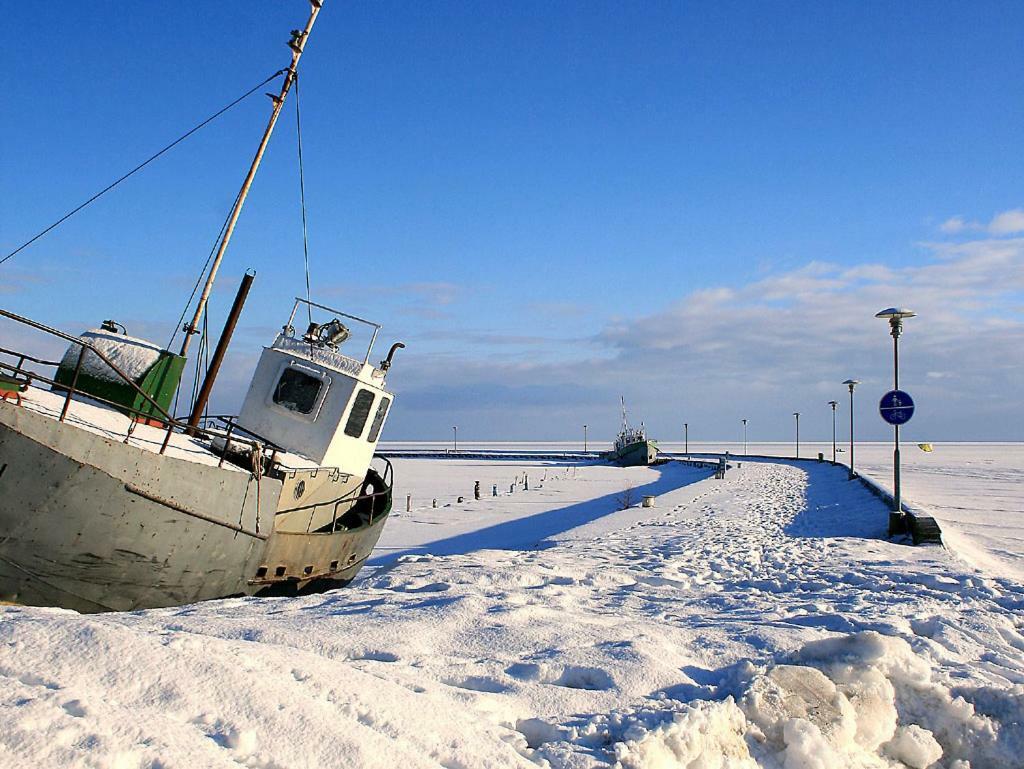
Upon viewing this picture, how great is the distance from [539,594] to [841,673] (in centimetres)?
376

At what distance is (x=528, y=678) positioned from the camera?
4793mm

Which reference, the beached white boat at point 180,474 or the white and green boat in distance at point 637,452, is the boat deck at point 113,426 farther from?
the white and green boat in distance at point 637,452

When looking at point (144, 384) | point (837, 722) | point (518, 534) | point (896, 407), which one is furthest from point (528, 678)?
point (518, 534)

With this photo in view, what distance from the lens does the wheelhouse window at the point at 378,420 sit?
11.5 m

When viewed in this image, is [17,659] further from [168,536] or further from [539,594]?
[539,594]

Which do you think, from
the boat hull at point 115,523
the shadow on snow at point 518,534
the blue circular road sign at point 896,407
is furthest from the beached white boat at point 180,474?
the blue circular road sign at point 896,407

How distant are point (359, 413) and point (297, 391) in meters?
0.94

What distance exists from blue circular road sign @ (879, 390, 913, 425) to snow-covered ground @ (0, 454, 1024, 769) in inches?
217

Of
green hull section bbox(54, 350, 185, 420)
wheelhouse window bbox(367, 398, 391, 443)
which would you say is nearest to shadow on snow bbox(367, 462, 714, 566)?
wheelhouse window bbox(367, 398, 391, 443)

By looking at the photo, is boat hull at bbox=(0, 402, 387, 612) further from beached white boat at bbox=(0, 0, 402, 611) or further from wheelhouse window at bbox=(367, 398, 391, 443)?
wheelhouse window at bbox=(367, 398, 391, 443)

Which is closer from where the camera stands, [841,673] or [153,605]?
[841,673]

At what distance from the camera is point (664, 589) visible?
Answer: 9.32 metres

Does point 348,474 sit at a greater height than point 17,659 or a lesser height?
greater

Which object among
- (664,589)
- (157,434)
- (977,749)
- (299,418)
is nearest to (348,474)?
(299,418)
